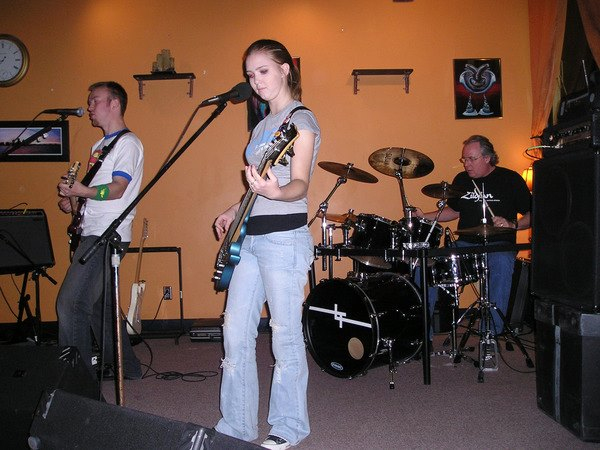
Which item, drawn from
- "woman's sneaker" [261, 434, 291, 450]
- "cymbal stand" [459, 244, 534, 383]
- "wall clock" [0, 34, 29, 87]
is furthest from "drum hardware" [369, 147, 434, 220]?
"wall clock" [0, 34, 29, 87]

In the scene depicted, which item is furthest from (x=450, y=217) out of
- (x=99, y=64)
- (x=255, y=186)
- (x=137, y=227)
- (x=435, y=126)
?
(x=99, y=64)

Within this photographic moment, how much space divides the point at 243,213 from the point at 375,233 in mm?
1810

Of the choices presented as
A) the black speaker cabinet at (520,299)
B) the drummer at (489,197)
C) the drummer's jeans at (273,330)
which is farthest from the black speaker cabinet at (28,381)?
the black speaker cabinet at (520,299)

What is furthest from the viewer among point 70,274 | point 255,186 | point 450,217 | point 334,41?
point 334,41

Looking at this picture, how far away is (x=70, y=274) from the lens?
3023 millimetres

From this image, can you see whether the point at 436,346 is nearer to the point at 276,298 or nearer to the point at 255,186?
the point at 276,298

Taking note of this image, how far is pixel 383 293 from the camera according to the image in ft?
11.2

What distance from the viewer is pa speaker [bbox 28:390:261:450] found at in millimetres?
1321

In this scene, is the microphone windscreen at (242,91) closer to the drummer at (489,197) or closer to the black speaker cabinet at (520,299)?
the drummer at (489,197)

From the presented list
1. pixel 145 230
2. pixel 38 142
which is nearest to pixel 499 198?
pixel 145 230

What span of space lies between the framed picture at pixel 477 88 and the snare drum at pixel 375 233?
208 cm

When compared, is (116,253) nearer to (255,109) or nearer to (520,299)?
(255,109)

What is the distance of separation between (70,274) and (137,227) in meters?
2.30

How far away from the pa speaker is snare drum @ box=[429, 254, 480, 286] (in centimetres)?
269
